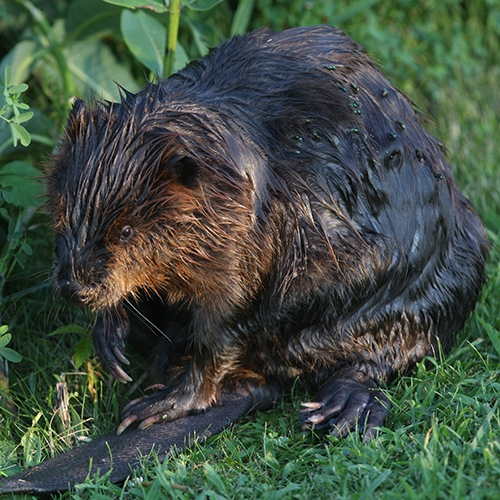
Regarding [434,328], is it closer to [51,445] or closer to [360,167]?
[360,167]

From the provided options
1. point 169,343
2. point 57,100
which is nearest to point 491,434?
point 169,343

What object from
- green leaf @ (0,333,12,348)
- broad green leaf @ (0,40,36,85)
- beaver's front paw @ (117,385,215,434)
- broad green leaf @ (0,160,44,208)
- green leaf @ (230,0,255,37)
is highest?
green leaf @ (230,0,255,37)

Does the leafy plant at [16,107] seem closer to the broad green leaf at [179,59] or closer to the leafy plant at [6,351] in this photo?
the leafy plant at [6,351]

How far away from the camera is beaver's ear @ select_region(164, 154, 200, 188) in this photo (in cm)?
212

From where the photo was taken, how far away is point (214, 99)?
7.61ft

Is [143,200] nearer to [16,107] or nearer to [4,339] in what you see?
[16,107]

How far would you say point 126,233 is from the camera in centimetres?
212

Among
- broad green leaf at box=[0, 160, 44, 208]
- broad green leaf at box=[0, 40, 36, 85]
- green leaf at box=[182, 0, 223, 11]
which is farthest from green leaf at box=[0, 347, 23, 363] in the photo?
broad green leaf at box=[0, 40, 36, 85]

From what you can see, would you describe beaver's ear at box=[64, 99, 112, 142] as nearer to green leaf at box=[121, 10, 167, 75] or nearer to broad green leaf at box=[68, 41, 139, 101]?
green leaf at box=[121, 10, 167, 75]

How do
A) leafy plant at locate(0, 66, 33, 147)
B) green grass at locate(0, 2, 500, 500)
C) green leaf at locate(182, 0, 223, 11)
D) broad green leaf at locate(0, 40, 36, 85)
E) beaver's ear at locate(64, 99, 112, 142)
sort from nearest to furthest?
green grass at locate(0, 2, 500, 500), beaver's ear at locate(64, 99, 112, 142), leafy plant at locate(0, 66, 33, 147), green leaf at locate(182, 0, 223, 11), broad green leaf at locate(0, 40, 36, 85)

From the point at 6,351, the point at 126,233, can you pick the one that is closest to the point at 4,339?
the point at 6,351

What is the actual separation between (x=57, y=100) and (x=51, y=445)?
1.64 m

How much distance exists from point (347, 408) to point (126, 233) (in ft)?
2.58

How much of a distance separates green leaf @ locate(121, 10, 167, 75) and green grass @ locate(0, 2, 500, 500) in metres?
0.70
